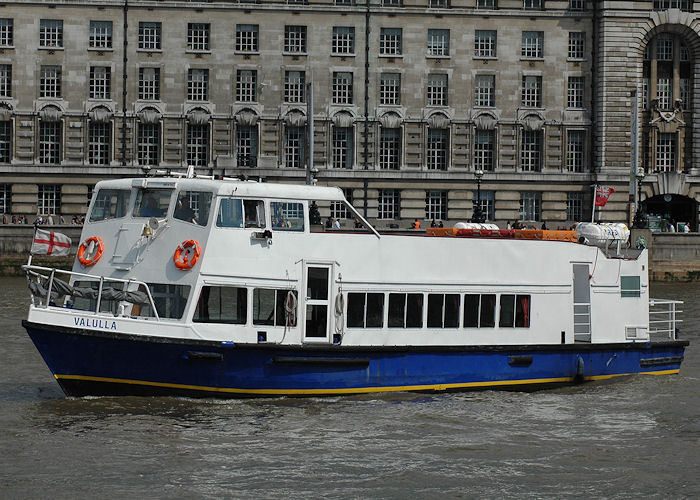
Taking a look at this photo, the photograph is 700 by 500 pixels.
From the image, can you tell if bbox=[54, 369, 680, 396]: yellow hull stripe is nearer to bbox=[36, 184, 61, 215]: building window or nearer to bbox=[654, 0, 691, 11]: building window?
bbox=[36, 184, 61, 215]: building window

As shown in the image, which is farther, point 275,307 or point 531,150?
point 531,150

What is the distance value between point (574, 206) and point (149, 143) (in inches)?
868

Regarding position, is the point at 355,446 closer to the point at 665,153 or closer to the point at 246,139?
the point at 246,139

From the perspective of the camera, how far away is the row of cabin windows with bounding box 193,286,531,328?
79.7ft

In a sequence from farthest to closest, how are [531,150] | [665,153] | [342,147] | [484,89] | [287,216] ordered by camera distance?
1. [665,153]
2. [531,150]
3. [484,89]
4. [342,147]
5. [287,216]

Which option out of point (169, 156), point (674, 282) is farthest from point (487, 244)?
point (169, 156)

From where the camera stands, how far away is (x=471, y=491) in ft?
64.8

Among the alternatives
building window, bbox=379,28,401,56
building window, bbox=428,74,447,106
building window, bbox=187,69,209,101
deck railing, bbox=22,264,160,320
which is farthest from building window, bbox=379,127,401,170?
deck railing, bbox=22,264,160,320

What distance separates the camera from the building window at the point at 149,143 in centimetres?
6638

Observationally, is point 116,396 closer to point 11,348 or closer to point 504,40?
point 11,348

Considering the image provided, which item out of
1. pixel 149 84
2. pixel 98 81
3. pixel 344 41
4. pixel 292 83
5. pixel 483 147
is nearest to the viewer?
pixel 98 81

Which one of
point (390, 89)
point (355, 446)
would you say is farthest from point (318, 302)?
point (390, 89)

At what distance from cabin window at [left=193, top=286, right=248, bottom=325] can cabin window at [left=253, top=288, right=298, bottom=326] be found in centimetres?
28

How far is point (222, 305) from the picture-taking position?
24312 millimetres
